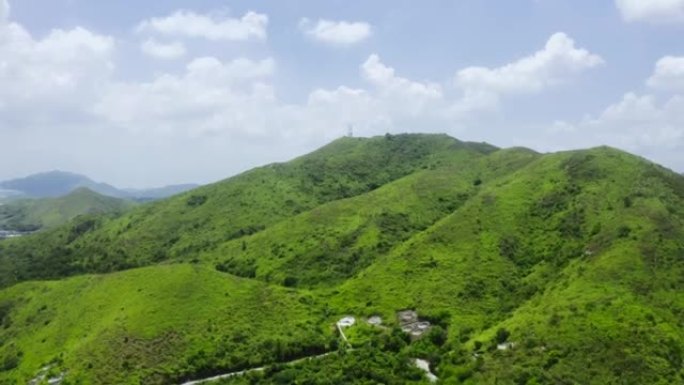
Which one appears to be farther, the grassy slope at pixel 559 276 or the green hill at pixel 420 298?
the green hill at pixel 420 298

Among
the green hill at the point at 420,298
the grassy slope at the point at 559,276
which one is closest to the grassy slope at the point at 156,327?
the green hill at the point at 420,298

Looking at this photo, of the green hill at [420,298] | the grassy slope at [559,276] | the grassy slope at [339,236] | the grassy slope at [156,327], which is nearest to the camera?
the grassy slope at [559,276]

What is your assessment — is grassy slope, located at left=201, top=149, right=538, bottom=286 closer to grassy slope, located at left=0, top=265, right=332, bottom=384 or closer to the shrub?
grassy slope, located at left=0, top=265, right=332, bottom=384

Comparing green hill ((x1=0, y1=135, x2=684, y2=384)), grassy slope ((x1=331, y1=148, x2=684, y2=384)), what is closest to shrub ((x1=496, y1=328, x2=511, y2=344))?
green hill ((x1=0, y1=135, x2=684, y2=384))

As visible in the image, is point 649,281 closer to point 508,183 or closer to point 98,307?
point 508,183

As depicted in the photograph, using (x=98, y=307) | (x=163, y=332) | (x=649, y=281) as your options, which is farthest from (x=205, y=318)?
(x=649, y=281)

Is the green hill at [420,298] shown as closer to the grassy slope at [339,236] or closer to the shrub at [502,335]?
the shrub at [502,335]

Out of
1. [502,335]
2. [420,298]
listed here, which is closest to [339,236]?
[420,298]
